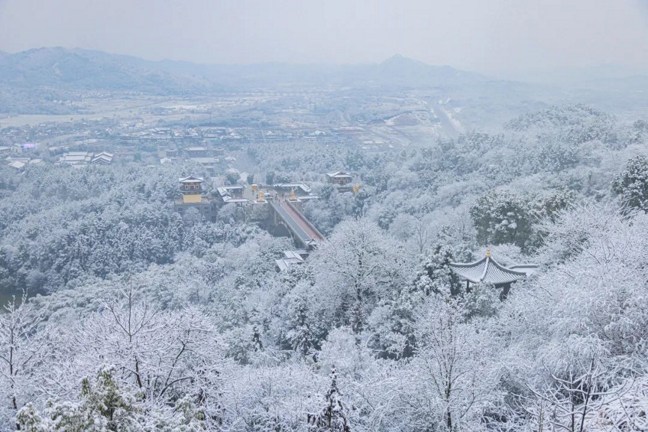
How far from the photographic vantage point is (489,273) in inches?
399

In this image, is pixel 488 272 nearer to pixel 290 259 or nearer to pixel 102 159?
pixel 290 259

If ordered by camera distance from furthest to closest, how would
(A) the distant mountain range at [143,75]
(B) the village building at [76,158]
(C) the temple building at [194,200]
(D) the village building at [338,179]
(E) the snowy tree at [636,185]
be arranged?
(A) the distant mountain range at [143,75] < (B) the village building at [76,158] < (D) the village building at [338,179] < (C) the temple building at [194,200] < (E) the snowy tree at [636,185]

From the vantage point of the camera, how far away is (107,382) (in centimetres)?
372

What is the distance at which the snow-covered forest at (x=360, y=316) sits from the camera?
17.7 ft

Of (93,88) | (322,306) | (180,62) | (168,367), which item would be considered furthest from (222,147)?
(180,62)

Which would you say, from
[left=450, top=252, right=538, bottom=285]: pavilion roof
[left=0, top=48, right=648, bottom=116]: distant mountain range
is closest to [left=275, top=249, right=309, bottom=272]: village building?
[left=450, top=252, right=538, bottom=285]: pavilion roof

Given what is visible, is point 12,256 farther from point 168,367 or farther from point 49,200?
point 168,367

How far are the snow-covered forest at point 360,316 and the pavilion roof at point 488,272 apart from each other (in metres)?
0.25

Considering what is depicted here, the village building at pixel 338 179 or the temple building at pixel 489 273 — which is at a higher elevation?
the temple building at pixel 489 273

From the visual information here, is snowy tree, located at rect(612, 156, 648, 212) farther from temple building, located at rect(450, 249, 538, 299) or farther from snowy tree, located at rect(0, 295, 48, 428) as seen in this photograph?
snowy tree, located at rect(0, 295, 48, 428)

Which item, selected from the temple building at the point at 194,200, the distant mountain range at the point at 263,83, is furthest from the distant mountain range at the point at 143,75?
the temple building at the point at 194,200

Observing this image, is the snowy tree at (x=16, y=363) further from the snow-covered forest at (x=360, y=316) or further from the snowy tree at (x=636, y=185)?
the snowy tree at (x=636, y=185)

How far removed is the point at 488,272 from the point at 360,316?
98.5 inches

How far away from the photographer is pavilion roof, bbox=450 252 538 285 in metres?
10.1
